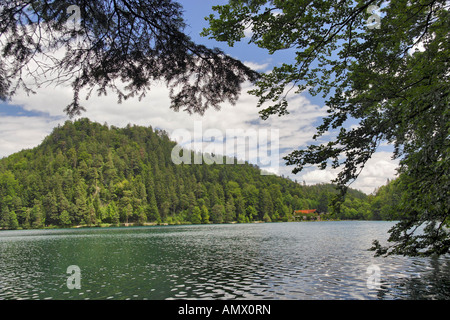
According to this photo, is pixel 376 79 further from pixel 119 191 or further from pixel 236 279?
pixel 119 191

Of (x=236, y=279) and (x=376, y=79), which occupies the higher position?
(x=376, y=79)

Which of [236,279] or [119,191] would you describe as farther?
[119,191]

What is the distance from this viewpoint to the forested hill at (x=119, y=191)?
401 feet

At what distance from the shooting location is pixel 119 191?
6014 inches

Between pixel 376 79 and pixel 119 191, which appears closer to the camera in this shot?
pixel 376 79

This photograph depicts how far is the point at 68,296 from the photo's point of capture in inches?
578

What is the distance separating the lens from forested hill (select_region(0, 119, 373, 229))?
122188mm

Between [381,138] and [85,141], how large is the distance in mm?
197383

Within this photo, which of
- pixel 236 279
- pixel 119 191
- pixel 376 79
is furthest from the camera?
pixel 119 191

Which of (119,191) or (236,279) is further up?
(119,191)

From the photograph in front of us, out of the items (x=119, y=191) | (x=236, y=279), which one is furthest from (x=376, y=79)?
(x=119, y=191)

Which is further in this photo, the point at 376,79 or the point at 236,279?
the point at 236,279

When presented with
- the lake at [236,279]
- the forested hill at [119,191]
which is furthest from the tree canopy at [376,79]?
the forested hill at [119,191]

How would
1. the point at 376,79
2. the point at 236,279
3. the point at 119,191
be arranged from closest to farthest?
the point at 376,79 < the point at 236,279 < the point at 119,191
